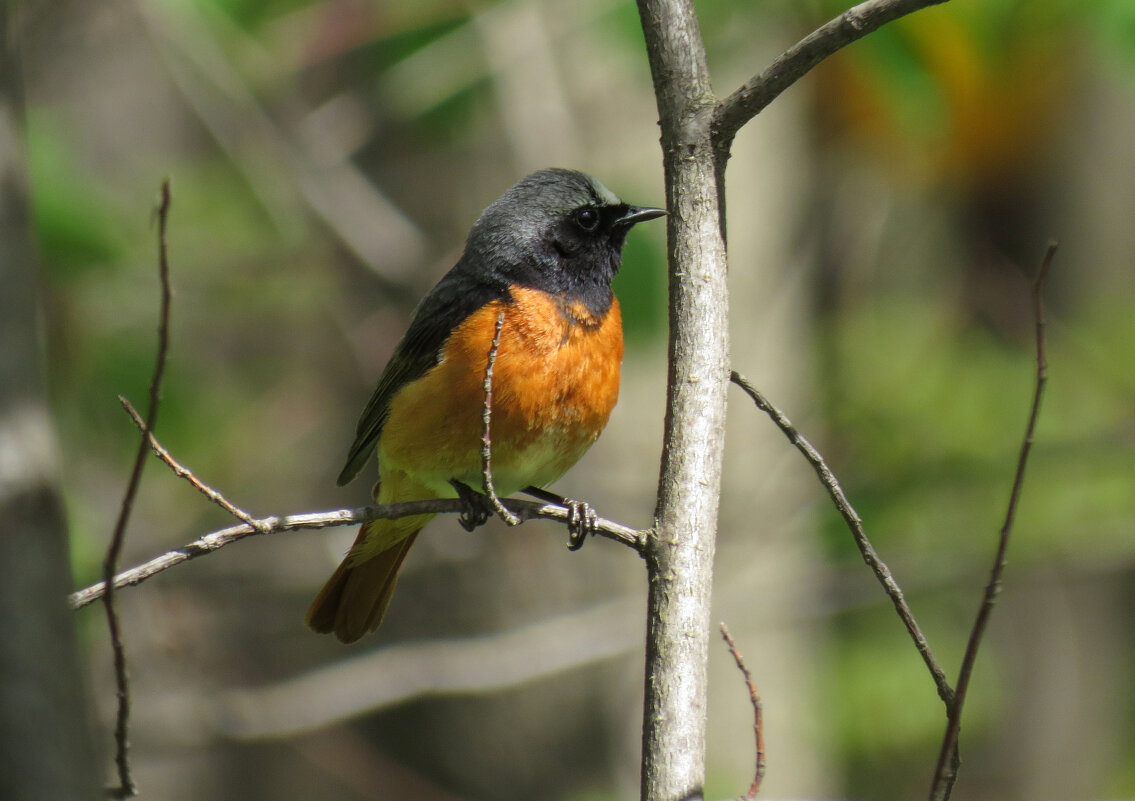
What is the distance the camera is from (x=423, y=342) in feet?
12.0

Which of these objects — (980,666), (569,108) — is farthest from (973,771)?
(569,108)

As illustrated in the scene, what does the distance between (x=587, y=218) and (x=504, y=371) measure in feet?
2.74

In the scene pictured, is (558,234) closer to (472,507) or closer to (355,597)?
(472,507)

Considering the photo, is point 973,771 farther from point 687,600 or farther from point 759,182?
point 687,600

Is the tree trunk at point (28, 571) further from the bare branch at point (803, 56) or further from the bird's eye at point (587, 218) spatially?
the bird's eye at point (587, 218)

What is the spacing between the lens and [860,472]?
596 cm

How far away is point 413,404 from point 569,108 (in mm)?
2856

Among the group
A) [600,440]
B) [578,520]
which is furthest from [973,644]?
[600,440]

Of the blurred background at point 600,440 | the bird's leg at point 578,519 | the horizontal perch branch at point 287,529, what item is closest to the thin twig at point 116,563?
the horizontal perch branch at point 287,529

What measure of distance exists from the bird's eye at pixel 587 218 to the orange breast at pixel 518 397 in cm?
42

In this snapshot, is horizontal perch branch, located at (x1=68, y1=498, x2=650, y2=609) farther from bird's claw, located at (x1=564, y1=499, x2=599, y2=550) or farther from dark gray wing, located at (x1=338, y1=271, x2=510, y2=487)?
dark gray wing, located at (x1=338, y1=271, x2=510, y2=487)

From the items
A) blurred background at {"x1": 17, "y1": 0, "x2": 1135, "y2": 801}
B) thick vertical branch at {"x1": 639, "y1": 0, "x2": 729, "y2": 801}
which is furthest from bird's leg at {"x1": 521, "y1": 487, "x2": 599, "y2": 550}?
blurred background at {"x1": 17, "y1": 0, "x2": 1135, "y2": 801}

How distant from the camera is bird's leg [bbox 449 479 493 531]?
120 inches

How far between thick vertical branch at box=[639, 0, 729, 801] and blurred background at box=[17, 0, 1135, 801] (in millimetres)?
1790
